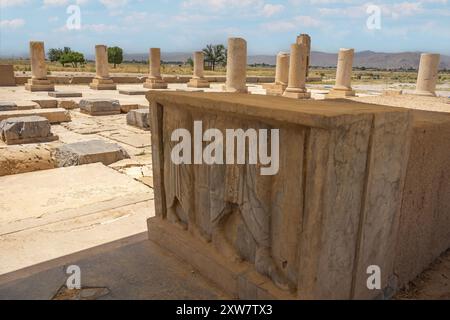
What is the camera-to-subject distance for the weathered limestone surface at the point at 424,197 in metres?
2.24

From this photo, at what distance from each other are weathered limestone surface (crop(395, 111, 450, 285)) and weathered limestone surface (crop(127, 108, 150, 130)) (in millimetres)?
7470

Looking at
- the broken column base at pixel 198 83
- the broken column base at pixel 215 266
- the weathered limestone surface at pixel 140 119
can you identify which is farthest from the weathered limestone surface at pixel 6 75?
the broken column base at pixel 215 266

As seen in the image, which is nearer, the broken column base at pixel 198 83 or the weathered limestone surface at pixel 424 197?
the weathered limestone surface at pixel 424 197

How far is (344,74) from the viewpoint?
55.3 feet

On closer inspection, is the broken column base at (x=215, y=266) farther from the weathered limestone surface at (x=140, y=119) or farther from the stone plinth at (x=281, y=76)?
the stone plinth at (x=281, y=76)

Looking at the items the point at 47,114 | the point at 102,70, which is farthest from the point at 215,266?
the point at 102,70

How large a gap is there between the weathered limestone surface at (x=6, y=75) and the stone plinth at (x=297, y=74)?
14.5 meters

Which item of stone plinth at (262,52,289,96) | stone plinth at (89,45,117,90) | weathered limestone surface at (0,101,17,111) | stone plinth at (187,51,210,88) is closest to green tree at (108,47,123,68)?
stone plinth at (187,51,210,88)

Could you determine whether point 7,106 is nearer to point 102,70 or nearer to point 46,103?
point 46,103

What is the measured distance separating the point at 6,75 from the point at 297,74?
598 inches

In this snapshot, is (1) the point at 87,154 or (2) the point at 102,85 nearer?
(1) the point at 87,154

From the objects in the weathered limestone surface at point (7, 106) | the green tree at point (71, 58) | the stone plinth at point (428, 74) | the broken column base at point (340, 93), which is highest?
the green tree at point (71, 58)

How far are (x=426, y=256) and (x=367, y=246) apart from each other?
95 centimetres
